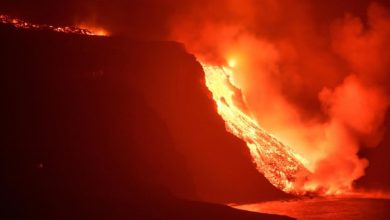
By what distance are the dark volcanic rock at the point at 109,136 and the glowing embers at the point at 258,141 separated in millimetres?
5242

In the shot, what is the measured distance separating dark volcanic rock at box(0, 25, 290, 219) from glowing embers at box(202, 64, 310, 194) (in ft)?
17.2

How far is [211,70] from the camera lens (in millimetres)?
108625

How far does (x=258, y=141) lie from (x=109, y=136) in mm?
44082

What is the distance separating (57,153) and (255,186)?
42.1 m

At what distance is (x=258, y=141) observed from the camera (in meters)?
102

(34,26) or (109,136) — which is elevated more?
(34,26)

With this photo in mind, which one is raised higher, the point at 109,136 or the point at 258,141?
the point at 258,141

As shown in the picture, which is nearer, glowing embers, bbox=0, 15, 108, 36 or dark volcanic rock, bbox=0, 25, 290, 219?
dark volcanic rock, bbox=0, 25, 290, 219

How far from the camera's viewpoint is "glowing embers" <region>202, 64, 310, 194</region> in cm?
9825

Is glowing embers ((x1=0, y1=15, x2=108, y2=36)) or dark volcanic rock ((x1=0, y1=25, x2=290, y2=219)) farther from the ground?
glowing embers ((x1=0, y1=15, x2=108, y2=36))

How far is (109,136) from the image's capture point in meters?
63.9

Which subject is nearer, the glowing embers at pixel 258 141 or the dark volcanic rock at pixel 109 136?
the dark volcanic rock at pixel 109 136

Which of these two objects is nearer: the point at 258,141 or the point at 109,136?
the point at 109,136

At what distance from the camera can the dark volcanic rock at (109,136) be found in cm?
5322
